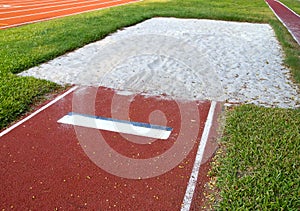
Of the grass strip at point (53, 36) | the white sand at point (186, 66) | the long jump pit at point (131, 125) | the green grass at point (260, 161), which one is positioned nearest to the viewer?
the green grass at point (260, 161)

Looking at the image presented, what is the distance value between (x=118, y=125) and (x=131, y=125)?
19cm

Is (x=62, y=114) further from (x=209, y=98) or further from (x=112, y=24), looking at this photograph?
(x=112, y=24)

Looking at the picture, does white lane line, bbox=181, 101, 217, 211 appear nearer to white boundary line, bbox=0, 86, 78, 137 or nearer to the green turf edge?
white boundary line, bbox=0, 86, 78, 137

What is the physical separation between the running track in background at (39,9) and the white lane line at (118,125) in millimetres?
8379

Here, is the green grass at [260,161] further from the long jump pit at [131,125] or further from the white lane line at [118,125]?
the white lane line at [118,125]

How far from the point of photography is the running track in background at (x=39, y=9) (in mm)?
13055

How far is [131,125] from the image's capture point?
15.6ft

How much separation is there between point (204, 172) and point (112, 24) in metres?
8.66

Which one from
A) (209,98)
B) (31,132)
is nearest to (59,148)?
(31,132)

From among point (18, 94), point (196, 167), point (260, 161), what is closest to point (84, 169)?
point (196, 167)

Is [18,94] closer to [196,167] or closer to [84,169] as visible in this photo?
[84,169]

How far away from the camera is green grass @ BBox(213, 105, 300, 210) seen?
3.25 m

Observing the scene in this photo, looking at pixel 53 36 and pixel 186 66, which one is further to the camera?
pixel 53 36

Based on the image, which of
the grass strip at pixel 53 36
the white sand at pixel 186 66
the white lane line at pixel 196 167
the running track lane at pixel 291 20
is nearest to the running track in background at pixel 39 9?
the grass strip at pixel 53 36
